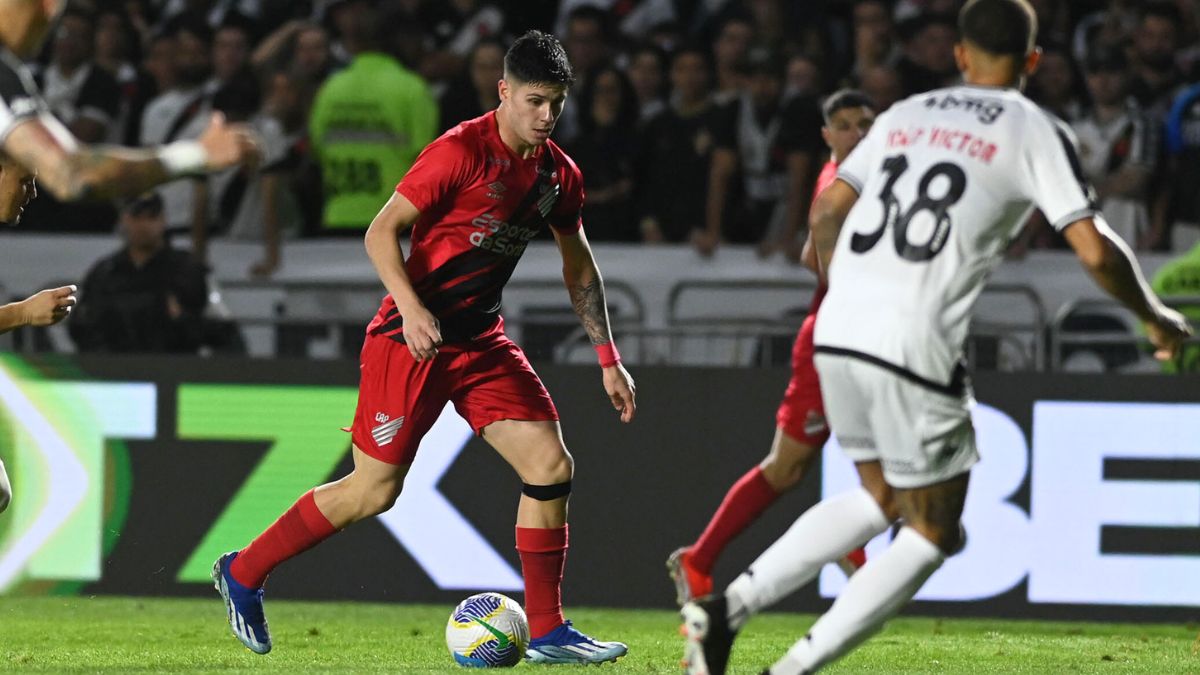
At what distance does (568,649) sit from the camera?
6984 millimetres

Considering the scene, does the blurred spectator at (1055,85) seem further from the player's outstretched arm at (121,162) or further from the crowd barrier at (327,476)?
the player's outstretched arm at (121,162)

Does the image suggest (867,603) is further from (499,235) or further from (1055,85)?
(1055,85)

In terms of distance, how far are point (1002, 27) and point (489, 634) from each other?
2935 mm

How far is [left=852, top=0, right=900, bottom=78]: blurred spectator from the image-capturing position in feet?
41.4

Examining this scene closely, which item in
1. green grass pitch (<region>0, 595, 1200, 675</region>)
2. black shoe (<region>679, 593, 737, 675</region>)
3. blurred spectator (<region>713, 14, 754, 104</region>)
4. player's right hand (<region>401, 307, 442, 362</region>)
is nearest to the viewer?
black shoe (<region>679, 593, 737, 675</region>)

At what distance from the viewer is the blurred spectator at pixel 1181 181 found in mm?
12000

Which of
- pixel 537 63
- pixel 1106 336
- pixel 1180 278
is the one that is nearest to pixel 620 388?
pixel 537 63

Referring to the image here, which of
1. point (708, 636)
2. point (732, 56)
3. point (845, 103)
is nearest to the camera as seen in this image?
point (708, 636)

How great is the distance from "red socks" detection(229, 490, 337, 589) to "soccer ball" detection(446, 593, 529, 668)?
60cm

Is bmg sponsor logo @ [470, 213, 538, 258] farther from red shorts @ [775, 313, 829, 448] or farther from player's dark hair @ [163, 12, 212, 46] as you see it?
player's dark hair @ [163, 12, 212, 46]

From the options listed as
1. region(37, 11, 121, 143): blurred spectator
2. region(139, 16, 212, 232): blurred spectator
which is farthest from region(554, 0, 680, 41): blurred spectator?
region(37, 11, 121, 143): blurred spectator

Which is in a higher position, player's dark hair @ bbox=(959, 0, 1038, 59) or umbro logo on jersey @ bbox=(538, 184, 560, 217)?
player's dark hair @ bbox=(959, 0, 1038, 59)

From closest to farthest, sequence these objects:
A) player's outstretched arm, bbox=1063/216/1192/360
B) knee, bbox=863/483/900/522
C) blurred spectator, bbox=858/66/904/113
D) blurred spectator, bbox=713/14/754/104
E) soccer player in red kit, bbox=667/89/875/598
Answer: player's outstretched arm, bbox=1063/216/1192/360, knee, bbox=863/483/900/522, soccer player in red kit, bbox=667/89/875/598, blurred spectator, bbox=858/66/904/113, blurred spectator, bbox=713/14/754/104

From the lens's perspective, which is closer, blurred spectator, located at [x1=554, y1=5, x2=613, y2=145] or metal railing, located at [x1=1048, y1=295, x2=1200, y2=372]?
metal railing, located at [x1=1048, y1=295, x2=1200, y2=372]
